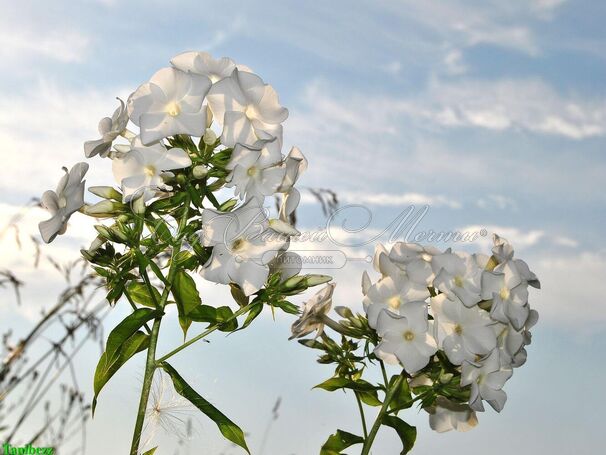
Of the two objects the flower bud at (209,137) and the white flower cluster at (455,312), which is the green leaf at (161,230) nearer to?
the flower bud at (209,137)

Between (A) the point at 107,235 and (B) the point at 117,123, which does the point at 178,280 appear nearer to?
(A) the point at 107,235

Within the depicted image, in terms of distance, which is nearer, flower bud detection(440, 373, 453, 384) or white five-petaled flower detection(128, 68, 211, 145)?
white five-petaled flower detection(128, 68, 211, 145)

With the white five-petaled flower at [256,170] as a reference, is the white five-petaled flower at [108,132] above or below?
above

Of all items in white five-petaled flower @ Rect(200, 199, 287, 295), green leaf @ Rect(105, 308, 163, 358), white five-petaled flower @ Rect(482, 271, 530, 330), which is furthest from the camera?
white five-petaled flower @ Rect(482, 271, 530, 330)

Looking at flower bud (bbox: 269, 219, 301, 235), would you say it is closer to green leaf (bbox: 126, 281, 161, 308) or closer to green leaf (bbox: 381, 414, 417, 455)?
green leaf (bbox: 126, 281, 161, 308)

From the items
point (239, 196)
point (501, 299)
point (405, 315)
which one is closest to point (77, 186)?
point (239, 196)

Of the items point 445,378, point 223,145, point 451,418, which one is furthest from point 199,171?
point 451,418

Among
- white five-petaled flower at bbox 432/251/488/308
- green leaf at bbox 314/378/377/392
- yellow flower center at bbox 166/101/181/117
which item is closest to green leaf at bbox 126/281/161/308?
yellow flower center at bbox 166/101/181/117

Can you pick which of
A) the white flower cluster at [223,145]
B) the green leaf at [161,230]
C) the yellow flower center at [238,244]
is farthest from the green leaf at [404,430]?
the green leaf at [161,230]
